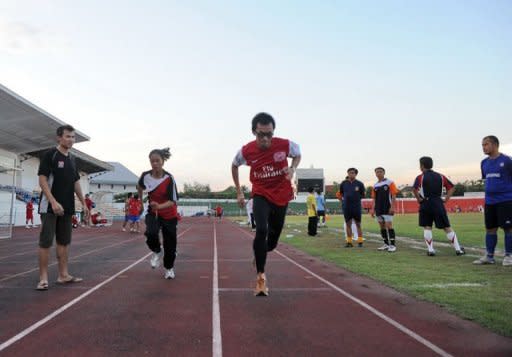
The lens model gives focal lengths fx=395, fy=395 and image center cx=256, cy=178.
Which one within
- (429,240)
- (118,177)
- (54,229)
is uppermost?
(118,177)

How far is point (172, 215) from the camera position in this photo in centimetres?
591

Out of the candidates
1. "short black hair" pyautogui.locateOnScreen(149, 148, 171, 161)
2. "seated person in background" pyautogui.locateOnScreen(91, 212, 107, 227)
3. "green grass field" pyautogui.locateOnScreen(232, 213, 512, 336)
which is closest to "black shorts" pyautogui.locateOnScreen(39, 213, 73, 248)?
"short black hair" pyautogui.locateOnScreen(149, 148, 171, 161)

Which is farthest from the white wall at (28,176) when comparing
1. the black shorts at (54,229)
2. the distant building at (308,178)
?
the black shorts at (54,229)

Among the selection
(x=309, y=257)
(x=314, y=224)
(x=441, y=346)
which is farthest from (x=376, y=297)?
(x=314, y=224)

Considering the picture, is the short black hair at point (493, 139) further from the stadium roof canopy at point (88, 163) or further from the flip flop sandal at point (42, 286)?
the stadium roof canopy at point (88, 163)

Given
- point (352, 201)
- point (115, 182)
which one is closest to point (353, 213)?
point (352, 201)

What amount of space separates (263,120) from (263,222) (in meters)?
1.18

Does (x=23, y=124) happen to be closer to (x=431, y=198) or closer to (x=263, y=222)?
(x=263, y=222)

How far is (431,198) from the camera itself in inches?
322

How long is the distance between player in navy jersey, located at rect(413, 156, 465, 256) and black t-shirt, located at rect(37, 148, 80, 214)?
6.59 m

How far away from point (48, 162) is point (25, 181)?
30260mm

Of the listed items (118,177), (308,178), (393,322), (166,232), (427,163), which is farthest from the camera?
(118,177)

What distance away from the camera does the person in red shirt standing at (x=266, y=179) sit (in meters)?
4.54

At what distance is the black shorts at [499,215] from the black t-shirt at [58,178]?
6668mm
